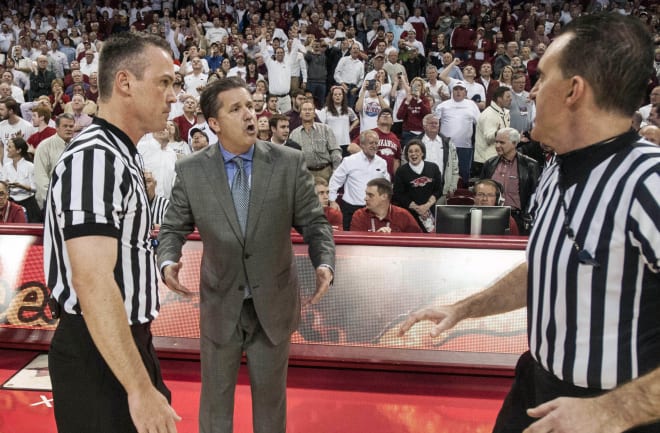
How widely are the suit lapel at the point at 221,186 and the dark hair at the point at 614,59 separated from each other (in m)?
1.39

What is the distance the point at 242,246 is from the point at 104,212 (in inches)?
36.0

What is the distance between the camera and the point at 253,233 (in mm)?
2488

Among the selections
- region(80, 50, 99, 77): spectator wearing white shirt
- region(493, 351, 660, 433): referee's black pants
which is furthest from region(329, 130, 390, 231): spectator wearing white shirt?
region(80, 50, 99, 77): spectator wearing white shirt

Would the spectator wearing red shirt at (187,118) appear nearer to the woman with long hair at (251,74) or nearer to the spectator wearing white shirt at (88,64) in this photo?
the woman with long hair at (251,74)

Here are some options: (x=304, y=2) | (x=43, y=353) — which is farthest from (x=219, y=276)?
(x=304, y=2)

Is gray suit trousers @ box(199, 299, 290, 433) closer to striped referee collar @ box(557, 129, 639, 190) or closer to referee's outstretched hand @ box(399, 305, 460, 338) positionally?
referee's outstretched hand @ box(399, 305, 460, 338)

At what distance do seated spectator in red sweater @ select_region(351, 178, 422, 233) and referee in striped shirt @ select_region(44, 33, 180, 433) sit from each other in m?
3.19

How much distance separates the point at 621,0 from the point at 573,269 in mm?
14605

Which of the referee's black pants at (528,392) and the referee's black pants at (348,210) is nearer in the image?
the referee's black pants at (528,392)

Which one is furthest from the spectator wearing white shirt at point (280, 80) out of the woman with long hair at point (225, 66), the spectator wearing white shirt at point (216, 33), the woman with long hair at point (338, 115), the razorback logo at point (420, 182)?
the razorback logo at point (420, 182)

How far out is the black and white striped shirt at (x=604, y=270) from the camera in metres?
1.40

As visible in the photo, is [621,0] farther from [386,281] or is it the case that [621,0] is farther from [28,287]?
[28,287]

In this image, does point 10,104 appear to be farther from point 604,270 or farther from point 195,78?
point 604,270

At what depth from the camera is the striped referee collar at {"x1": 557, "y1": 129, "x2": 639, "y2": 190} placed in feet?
4.89
